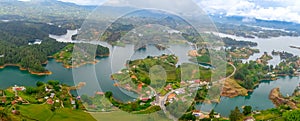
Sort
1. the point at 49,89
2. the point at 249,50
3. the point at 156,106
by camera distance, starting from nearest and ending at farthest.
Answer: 1. the point at 156,106
2. the point at 49,89
3. the point at 249,50

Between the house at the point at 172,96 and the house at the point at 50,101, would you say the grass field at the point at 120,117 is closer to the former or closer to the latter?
the house at the point at 172,96

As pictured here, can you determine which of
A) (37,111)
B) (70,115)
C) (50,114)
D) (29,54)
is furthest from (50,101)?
(29,54)

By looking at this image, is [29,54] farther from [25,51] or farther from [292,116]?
[292,116]

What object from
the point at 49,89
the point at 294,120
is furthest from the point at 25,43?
the point at 294,120

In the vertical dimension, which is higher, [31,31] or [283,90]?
[31,31]

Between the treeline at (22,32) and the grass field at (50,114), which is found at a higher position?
the treeline at (22,32)

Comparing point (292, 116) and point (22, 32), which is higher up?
point (22, 32)

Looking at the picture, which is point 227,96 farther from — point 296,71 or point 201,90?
point 296,71

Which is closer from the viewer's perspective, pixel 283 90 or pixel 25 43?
pixel 283 90

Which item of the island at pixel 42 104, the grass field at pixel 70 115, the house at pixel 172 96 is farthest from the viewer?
the house at pixel 172 96

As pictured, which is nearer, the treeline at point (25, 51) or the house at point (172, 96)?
the house at point (172, 96)

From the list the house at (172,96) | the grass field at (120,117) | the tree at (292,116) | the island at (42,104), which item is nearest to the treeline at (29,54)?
the island at (42,104)
